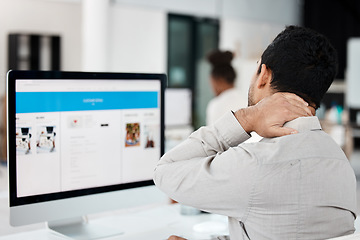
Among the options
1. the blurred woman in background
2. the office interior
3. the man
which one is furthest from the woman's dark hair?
the man

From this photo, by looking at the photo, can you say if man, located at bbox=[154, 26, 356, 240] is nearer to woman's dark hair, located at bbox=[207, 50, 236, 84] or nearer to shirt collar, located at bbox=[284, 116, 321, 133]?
shirt collar, located at bbox=[284, 116, 321, 133]

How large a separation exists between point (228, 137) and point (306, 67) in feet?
0.86

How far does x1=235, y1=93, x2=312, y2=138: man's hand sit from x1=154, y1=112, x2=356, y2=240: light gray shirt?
0.03 meters

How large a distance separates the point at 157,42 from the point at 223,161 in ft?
18.8

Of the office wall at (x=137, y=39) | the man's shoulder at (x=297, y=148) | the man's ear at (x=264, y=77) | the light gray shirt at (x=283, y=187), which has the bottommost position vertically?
the light gray shirt at (x=283, y=187)

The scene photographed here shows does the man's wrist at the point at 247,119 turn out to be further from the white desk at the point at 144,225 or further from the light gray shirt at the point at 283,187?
the white desk at the point at 144,225

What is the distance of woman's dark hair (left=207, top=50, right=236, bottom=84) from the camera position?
3.67 metres

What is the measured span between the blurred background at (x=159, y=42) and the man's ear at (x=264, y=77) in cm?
323

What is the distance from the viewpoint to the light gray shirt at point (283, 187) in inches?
38.4

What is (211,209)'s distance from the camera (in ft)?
3.46

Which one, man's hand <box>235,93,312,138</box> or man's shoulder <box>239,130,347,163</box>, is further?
man's hand <box>235,93,312,138</box>

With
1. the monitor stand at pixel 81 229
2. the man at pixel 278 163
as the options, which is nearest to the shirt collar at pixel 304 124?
the man at pixel 278 163

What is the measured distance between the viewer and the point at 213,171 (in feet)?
3.40

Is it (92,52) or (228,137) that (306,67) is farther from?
(92,52)
